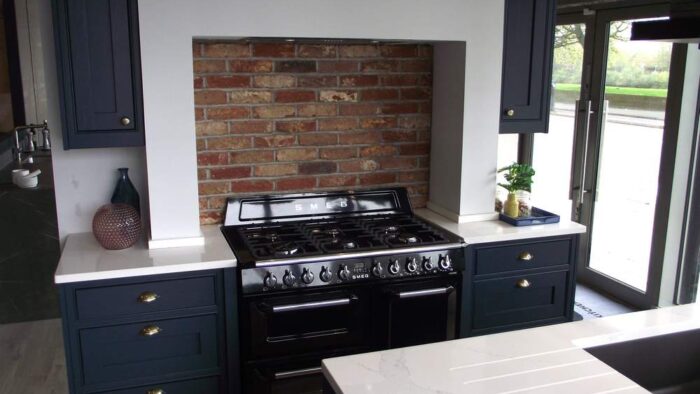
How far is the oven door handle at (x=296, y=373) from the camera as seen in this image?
2.61 metres

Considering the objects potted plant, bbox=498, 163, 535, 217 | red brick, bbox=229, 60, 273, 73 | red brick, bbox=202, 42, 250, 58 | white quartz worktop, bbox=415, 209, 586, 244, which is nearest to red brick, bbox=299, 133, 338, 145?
red brick, bbox=229, 60, 273, 73

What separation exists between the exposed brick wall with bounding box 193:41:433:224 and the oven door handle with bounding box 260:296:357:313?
2.41 ft

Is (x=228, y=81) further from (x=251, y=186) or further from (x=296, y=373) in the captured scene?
(x=296, y=373)

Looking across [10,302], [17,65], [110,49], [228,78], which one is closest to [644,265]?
[228,78]

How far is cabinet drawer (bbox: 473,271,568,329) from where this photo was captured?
3.00 meters

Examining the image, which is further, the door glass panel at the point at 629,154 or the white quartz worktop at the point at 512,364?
the door glass panel at the point at 629,154

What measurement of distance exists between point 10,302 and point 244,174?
7.14 feet

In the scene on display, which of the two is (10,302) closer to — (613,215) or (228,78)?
(228,78)

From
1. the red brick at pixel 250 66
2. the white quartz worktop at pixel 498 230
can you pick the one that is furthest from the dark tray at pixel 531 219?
the red brick at pixel 250 66

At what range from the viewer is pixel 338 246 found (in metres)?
2.73

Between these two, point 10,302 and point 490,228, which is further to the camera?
point 10,302

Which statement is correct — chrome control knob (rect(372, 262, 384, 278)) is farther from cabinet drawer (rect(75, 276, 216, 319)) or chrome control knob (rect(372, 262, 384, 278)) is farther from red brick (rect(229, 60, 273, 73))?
red brick (rect(229, 60, 273, 73))

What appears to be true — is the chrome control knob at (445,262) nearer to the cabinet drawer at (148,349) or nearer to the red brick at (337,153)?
the red brick at (337,153)

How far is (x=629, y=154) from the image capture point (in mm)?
3904
